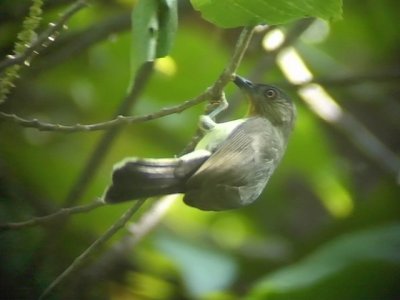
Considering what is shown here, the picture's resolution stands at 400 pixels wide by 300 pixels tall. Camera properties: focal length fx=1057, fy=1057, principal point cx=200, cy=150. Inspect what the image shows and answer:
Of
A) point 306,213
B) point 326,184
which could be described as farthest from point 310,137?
point 306,213

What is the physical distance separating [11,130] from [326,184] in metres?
1.73

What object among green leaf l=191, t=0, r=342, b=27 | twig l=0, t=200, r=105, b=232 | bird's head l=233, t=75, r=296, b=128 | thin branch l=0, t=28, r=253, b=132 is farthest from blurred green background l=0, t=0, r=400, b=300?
green leaf l=191, t=0, r=342, b=27

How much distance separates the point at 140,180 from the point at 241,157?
0.40 metres

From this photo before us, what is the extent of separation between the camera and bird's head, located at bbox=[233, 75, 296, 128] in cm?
274

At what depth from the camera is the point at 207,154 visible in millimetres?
2232

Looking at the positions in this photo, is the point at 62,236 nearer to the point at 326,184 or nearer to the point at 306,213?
the point at 326,184

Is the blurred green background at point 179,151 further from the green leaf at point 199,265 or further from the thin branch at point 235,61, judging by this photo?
the thin branch at point 235,61

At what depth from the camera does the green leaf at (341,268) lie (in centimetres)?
296

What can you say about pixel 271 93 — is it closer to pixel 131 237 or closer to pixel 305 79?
pixel 131 237

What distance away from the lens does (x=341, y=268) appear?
3.10 metres

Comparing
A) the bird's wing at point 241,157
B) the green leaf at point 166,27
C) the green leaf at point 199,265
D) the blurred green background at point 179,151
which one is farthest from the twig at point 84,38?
the green leaf at point 166,27

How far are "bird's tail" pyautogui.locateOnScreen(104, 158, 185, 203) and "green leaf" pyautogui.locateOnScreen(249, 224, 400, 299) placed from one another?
0.94 metres

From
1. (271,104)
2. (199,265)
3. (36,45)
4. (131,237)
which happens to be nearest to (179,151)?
(199,265)

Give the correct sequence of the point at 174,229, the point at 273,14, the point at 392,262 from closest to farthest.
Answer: the point at 273,14
the point at 392,262
the point at 174,229
